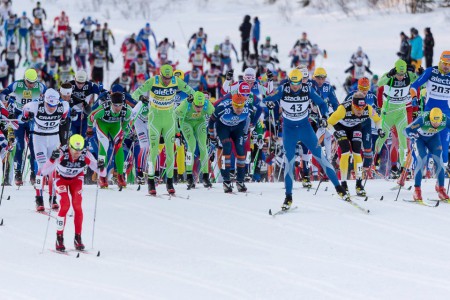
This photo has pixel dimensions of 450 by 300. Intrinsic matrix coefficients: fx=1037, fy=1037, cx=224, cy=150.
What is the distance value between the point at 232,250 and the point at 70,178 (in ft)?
7.36

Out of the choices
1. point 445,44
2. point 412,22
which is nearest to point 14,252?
point 445,44

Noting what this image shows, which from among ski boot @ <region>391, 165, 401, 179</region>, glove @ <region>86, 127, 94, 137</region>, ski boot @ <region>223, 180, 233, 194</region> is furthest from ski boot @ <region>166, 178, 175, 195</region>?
ski boot @ <region>391, 165, 401, 179</region>

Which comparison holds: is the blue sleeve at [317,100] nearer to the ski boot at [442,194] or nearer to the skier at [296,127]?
the skier at [296,127]

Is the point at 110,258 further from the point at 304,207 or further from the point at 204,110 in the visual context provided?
the point at 204,110

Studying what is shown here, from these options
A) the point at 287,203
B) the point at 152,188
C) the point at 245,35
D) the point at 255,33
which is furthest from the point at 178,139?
the point at 255,33

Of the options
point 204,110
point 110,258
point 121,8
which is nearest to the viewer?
point 110,258

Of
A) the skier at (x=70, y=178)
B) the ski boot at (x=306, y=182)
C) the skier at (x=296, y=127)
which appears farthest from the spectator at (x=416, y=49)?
the skier at (x=70, y=178)

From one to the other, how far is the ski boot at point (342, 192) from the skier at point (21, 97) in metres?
5.35

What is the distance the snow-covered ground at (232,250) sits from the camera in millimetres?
11312

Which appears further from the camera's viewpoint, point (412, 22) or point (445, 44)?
point (412, 22)

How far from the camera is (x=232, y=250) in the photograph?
13219 mm

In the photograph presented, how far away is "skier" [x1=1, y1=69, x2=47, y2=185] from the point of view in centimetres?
1756

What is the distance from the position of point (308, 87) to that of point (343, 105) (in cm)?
104

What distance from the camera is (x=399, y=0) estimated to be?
144 feet
